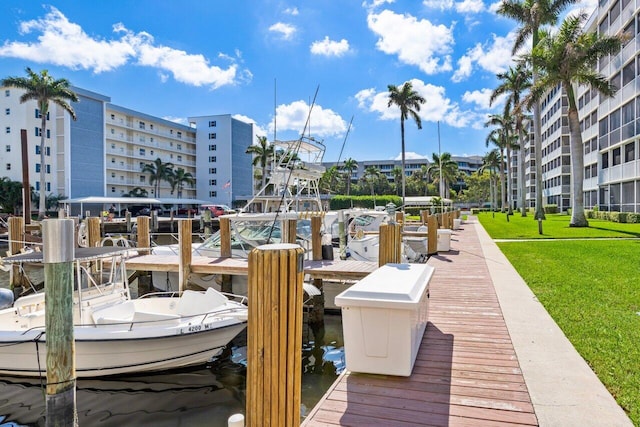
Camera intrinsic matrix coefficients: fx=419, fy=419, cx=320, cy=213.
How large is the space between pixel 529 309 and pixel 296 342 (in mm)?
5538

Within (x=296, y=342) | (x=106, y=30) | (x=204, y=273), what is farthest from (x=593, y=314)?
(x=106, y=30)

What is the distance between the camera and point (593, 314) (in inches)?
269

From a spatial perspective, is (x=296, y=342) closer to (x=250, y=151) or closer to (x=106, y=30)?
(x=106, y=30)

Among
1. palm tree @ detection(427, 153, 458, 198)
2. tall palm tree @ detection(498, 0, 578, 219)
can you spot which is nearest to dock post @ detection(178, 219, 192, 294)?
tall palm tree @ detection(498, 0, 578, 219)

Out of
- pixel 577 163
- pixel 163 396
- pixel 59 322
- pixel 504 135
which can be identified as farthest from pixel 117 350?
pixel 504 135

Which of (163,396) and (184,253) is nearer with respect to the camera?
(163,396)

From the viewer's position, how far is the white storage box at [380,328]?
4285mm

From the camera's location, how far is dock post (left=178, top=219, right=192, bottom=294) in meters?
10.9

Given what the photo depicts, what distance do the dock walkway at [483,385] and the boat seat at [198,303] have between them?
172 inches

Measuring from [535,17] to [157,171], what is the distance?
5616 centimetres

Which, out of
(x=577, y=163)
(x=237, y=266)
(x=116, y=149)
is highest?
(x=116, y=149)

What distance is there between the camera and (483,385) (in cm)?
416

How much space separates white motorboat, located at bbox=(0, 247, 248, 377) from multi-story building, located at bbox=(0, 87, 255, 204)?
51204 millimetres

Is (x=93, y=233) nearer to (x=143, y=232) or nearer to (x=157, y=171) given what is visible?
(x=143, y=232)
